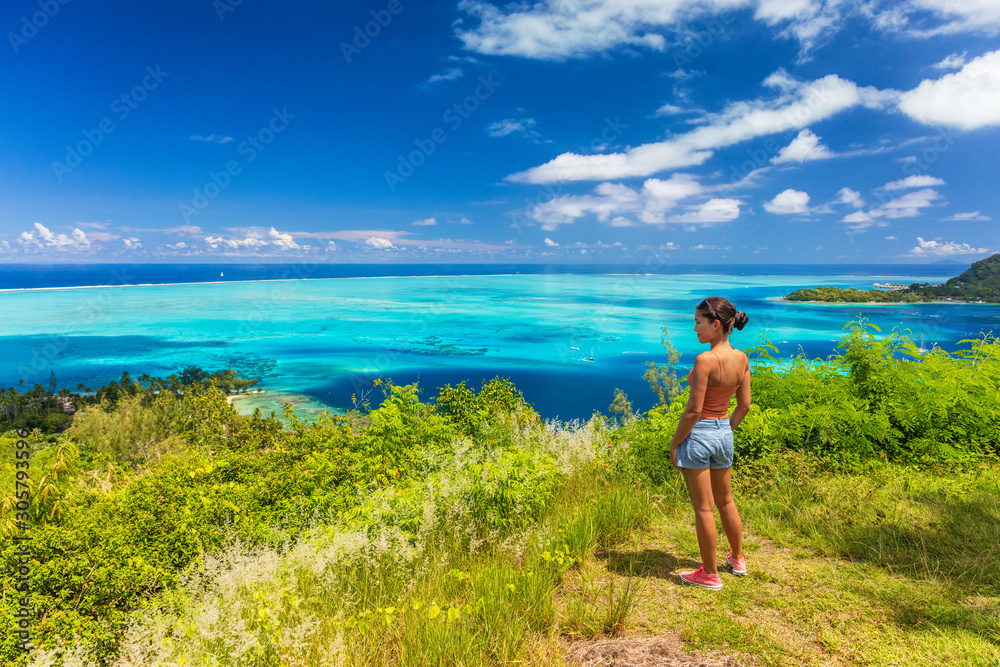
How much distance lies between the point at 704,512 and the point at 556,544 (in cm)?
124

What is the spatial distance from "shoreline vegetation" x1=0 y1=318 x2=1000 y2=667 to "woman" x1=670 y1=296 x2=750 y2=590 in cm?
47

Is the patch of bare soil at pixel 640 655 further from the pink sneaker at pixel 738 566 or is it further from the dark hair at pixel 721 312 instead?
the dark hair at pixel 721 312

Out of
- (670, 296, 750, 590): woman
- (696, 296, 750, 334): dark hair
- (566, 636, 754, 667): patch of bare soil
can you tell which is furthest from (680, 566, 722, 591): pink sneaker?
(696, 296, 750, 334): dark hair

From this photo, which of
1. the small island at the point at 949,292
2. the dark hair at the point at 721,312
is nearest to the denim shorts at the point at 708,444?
the dark hair at the point at 721,312

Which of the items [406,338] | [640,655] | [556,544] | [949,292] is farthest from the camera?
[949,292]

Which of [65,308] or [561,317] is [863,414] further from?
[65,308]

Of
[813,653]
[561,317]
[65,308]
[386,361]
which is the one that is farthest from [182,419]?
[65,308]

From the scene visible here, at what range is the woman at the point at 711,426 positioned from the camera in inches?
124

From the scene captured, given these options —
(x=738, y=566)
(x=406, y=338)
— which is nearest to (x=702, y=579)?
(x=738, y=566)

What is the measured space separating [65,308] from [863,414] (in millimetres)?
141037

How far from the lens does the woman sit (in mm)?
3162

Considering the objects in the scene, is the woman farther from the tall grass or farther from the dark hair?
the tall grass

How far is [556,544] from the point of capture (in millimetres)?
3828

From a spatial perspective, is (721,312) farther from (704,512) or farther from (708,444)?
(704,512)
